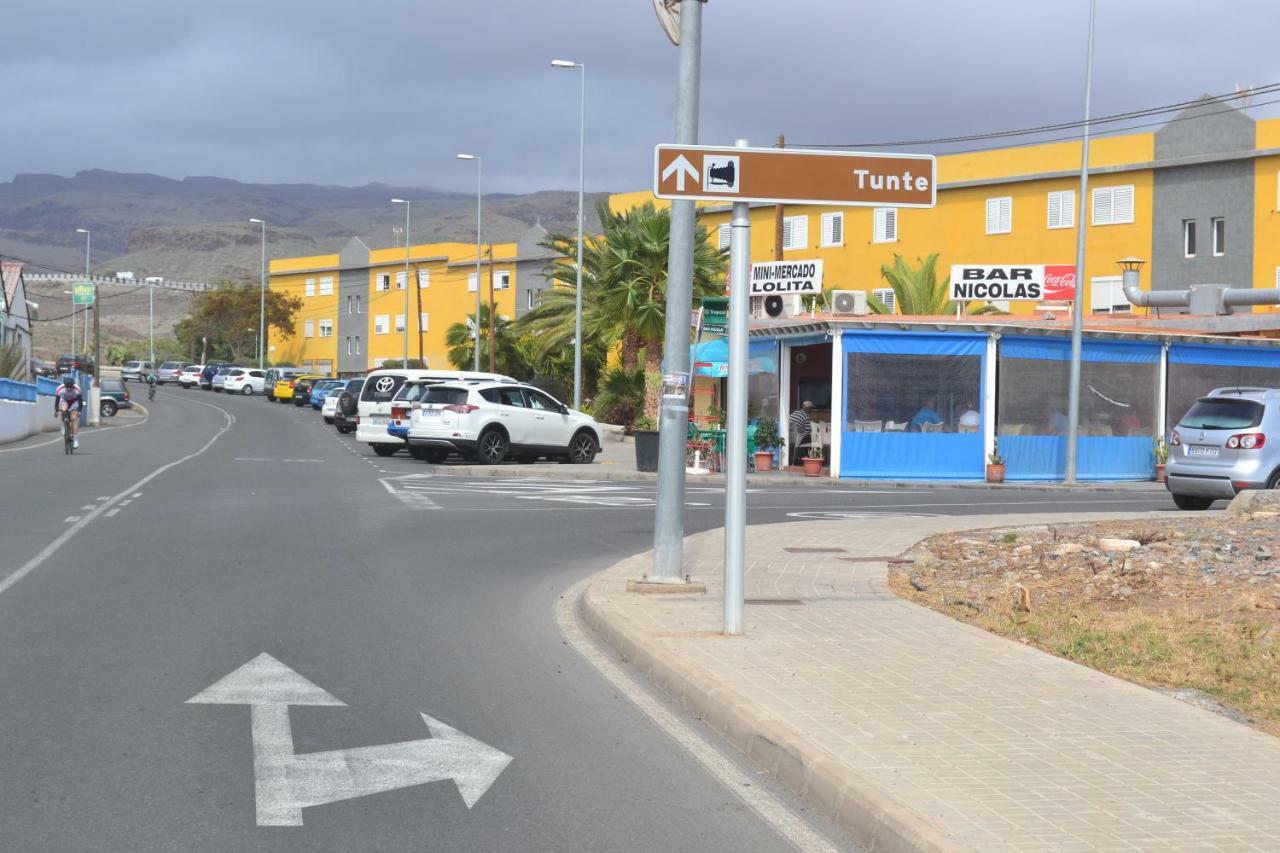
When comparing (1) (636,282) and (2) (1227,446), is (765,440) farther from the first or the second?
(2) (1227,446)

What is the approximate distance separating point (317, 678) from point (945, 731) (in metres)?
3.78

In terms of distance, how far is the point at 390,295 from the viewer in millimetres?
89188

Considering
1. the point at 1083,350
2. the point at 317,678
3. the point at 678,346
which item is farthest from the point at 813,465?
the point at 317,678

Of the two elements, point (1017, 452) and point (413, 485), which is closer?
point (413, 485)

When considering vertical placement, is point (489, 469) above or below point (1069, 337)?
below

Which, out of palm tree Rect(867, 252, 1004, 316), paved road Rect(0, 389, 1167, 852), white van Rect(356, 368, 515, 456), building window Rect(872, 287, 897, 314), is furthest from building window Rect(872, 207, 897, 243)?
paved road Rect(0, 389, 1167, 852)

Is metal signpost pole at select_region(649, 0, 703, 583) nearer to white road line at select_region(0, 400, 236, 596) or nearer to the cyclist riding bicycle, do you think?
white road line at select_region(0, 400, 236, 596)

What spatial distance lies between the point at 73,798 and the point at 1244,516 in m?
15.7

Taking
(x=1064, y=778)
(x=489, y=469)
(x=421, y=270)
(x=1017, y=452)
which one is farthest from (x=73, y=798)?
(x=421, y=270)

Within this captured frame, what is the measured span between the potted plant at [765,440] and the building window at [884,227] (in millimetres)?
22906

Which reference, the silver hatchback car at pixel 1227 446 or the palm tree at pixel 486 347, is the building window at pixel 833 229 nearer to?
the palm tree at pixel 486 347

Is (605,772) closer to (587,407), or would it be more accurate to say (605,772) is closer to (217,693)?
(217,693)

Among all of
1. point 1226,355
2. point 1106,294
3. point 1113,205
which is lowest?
point 1226,355

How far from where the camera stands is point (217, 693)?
7.98 m
